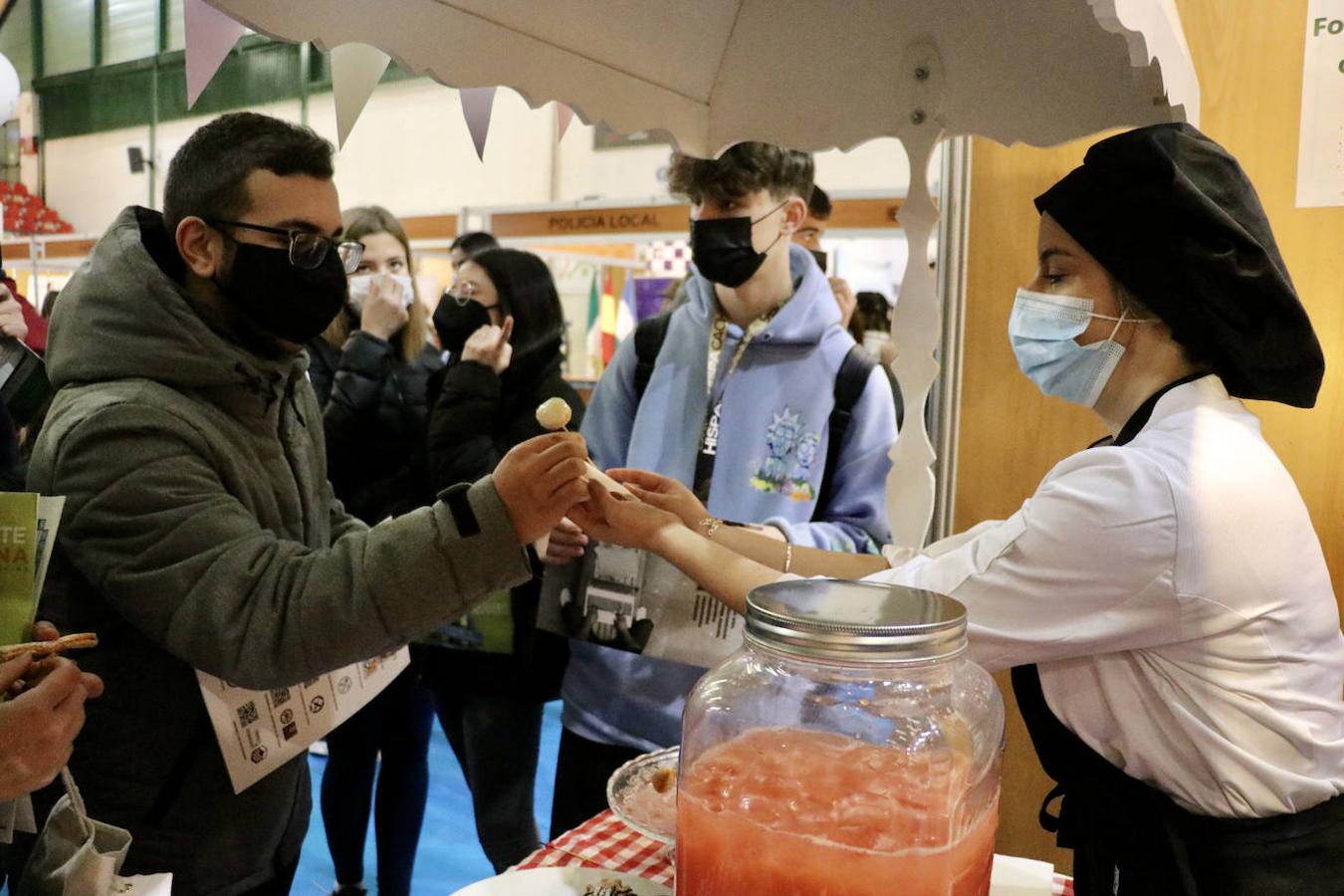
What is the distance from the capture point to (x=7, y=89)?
101 inches

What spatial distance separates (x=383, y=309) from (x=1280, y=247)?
104 inches

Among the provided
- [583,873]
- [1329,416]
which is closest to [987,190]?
[1329,416]

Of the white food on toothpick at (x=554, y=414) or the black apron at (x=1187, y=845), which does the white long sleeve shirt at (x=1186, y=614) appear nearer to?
the black apron at (x=1187, y=845)

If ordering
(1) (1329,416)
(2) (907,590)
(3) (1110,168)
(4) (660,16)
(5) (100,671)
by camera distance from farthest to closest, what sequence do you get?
(1) (1329,416), (4) (660,16), (5) (100,671), (3) (1110,168), (2) (907,590)

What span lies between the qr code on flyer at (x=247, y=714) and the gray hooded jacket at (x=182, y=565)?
57mm

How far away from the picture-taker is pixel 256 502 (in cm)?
170

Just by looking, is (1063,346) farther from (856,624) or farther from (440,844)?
(440,844)

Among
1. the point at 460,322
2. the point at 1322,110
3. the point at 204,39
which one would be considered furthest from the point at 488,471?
the point at 1322,110

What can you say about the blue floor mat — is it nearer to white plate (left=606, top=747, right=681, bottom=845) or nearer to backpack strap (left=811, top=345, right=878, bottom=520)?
backpack strap (left=811, top=345, right=878, bottom=520)

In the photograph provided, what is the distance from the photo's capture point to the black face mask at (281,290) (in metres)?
1.79

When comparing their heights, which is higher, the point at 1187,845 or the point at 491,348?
the point at 491,348

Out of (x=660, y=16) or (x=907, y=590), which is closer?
(x=907, y=590)

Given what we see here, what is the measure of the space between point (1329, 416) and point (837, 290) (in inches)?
76.3

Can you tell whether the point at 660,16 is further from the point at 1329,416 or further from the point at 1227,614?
the point at 1329,416
